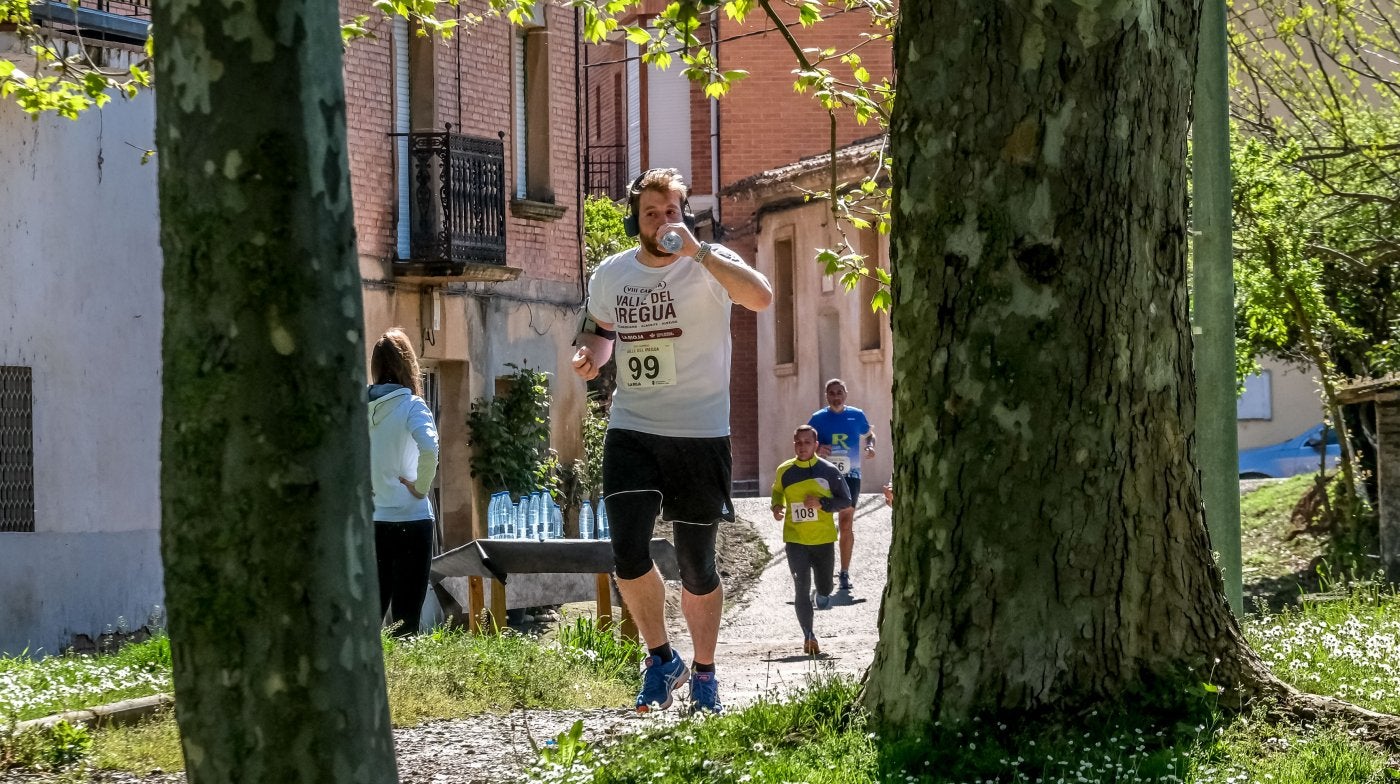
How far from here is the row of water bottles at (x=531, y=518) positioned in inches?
787

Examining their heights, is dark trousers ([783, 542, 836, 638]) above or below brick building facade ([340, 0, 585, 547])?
below

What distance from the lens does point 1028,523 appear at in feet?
19.7

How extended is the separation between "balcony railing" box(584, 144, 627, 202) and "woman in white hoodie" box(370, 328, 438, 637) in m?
27.0

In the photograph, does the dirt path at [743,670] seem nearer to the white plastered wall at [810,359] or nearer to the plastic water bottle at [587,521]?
the plastic water bottle at [587,521]

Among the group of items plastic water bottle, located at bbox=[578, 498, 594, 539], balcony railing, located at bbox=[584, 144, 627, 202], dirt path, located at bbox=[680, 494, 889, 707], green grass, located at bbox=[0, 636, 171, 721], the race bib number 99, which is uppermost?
balcony railing, located at bbox=[584, 144, 627, 202]

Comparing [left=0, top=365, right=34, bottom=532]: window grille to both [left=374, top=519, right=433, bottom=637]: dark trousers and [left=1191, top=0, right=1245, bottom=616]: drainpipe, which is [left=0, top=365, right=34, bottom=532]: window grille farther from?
[left=1191, top=0, right=1245, bottom=616]: drainpipe

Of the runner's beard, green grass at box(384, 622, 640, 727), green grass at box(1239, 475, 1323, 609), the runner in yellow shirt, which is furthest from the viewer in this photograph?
green grass at box(1239, 475, 1323, 609)

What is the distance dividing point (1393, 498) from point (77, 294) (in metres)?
10.4

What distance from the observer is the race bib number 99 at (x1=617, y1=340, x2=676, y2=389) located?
8.09 meters

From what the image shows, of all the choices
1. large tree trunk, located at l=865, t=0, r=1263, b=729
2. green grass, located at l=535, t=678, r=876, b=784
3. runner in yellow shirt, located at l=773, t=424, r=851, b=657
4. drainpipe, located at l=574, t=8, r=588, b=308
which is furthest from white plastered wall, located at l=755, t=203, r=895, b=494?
large tree trunk, located at l=865, t=0, r=1263, b=729

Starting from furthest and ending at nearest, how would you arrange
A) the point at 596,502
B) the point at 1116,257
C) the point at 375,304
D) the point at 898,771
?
the point at 596,502, the point at 375,304, the point at 1116,257, the point at 898,771

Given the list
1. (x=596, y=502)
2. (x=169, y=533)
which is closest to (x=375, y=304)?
(x=596, y=502)

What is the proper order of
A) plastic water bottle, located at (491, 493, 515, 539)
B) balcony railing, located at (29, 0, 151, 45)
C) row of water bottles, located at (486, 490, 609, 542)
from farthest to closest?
plastic water bottle, located at (491, 493, 515, 539)
row of water bottles, located at (486, 490, 609, 542)
balcony railing, located at (29, 0, 151, 45)

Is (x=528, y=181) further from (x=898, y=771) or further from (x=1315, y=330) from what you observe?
(x=898, y=771)
